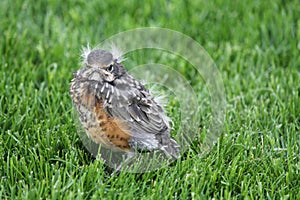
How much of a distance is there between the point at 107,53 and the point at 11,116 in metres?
1.23

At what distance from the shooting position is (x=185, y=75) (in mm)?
5703

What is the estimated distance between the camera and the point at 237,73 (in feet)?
18.5

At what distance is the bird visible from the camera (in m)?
3.80

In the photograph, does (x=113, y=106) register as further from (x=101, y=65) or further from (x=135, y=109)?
(x=101, y=65)

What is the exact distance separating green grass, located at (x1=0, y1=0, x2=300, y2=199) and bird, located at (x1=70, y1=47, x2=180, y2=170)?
0.71ft

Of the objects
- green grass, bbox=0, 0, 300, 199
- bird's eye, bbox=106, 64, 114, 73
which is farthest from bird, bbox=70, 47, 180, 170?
green grass, bbox=0, 0, 300, 199

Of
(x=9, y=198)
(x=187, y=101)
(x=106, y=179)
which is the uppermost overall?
(x=187, y=101)

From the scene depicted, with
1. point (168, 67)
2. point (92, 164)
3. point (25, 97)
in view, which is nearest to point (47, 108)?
point (25, 97)

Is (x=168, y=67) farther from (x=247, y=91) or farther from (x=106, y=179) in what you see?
(x=106, y=179)

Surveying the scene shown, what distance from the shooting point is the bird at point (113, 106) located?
150 inches

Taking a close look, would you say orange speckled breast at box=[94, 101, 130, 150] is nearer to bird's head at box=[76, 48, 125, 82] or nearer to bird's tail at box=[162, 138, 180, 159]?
bird's head at box=[76, 48, 125, 82]

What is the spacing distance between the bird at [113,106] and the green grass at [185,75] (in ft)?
0.71

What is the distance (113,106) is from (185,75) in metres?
1.91

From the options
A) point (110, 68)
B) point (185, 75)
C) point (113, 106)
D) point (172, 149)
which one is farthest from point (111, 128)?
point (185, 75)
